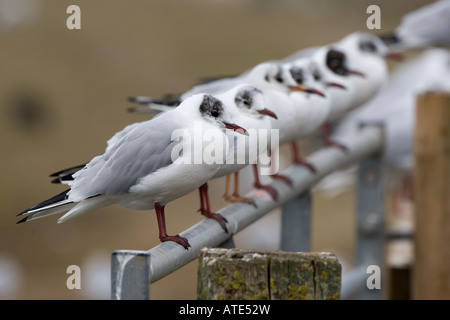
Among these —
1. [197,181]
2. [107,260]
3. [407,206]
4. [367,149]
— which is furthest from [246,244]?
[197,181]

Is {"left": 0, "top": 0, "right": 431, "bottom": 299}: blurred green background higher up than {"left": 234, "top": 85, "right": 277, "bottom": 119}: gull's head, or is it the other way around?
{"left": 0, "top": 0, "right": 431, "bottom": 299}: blurred green background

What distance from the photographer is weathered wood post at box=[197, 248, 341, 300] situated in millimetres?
2250

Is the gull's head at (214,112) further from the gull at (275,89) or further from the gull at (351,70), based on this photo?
the gull at (351,70)

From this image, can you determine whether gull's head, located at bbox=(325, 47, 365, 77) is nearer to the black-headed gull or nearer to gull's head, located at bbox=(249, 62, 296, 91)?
the black-headed gull

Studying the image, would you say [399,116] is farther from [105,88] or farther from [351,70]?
[105,88]

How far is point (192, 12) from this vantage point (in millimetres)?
20375

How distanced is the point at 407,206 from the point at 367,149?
3352 mm

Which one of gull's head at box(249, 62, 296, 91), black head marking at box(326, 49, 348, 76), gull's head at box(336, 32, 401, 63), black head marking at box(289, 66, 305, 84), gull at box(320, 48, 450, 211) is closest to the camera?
gull's head at box(249, 62, 296, 91)

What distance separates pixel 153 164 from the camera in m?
3.04

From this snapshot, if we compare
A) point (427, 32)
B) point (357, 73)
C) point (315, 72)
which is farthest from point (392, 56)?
point (315, 72)

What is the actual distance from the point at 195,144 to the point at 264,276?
0.82 metres

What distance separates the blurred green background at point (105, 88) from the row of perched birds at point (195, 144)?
466 centimetres

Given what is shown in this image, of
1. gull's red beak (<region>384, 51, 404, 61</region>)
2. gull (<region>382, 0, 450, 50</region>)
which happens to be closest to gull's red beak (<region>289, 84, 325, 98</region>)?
gull's red beak (<region>384, 51, 404, 61</region>)
